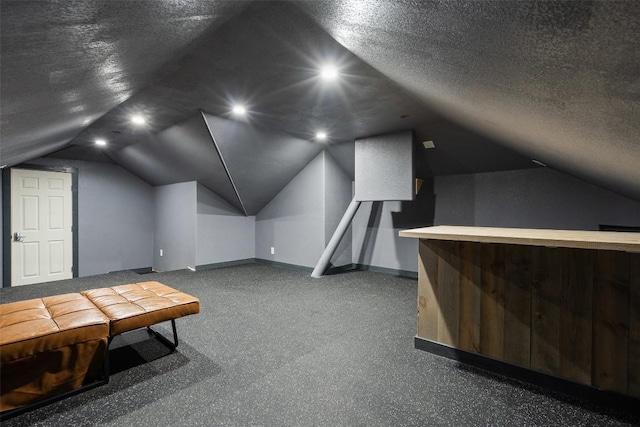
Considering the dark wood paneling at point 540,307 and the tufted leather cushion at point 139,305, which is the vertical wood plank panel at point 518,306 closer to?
the dark wood paneling at point 540,307

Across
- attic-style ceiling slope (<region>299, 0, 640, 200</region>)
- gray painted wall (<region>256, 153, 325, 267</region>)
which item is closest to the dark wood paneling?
attic-style ceiling slope (<region>299, 0, 640, 200</region>)

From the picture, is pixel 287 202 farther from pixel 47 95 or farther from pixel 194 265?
pixel 47 95

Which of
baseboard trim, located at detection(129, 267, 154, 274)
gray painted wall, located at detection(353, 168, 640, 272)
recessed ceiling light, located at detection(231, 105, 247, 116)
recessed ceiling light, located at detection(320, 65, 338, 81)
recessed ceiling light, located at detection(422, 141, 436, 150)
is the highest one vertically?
recessed ceiling light, located at detection(231, 105, 247, 116)

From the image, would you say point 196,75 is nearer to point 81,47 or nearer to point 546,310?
point 81,47

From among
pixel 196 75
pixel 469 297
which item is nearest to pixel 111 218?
pixel 196 75

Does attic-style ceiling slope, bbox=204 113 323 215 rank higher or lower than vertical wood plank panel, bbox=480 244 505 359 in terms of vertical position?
higher

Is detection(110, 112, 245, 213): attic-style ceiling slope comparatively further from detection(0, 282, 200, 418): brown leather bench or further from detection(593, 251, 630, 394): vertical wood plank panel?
detection(593, 251, 630, 394): vertical wood plank panel

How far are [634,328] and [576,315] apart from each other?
24 centimetres

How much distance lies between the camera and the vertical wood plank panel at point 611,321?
1.61 metres

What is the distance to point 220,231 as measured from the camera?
18.6ft

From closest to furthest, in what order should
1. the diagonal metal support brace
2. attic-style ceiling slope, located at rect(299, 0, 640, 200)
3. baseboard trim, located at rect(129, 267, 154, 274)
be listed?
attic-style ceiling slope, located at rect(299, 0, 640, 200), the diagonal metal support brace, baseboard trim, located at rect(129, 267, 154, 274)

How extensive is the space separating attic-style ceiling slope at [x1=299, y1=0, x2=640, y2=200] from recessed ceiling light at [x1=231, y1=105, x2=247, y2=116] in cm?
175

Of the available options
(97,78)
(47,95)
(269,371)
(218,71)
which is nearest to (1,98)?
(47,95)

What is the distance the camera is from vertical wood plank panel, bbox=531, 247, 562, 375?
1.80 m
